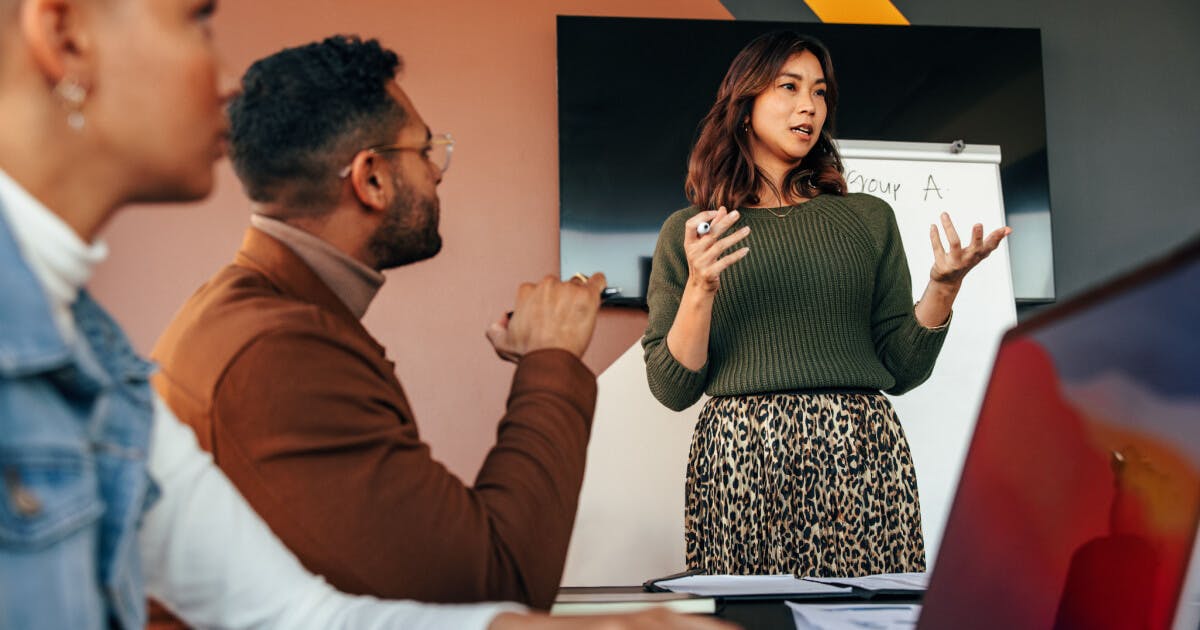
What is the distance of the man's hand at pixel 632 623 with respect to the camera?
660 mm

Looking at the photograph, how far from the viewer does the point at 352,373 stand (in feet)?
3.11

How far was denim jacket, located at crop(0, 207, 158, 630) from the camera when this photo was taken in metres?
0.53

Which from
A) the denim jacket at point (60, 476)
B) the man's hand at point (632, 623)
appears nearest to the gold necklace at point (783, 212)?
the man's hand at point (632, 623)

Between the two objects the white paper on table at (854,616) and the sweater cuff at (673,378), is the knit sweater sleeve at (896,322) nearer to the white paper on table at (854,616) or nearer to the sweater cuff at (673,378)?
the sweater cuff at (673,378)

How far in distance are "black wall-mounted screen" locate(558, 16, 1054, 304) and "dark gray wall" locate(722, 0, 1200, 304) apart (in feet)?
0.48

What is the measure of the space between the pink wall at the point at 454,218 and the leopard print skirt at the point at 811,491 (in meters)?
1.18

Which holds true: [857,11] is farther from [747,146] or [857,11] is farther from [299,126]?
[299,126]

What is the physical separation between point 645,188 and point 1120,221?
1478 millimetres

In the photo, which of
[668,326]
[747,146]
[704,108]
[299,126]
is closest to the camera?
[299,126]

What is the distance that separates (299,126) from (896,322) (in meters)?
1.23

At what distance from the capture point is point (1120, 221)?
129 inches

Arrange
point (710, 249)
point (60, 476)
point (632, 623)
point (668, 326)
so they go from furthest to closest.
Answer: point (668, 326) → point (710, 249) → point (632, 623) → point (60, 476)

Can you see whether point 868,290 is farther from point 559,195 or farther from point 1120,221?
point 1120,221

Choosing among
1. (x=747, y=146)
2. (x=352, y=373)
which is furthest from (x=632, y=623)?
(x=747, y=146)
